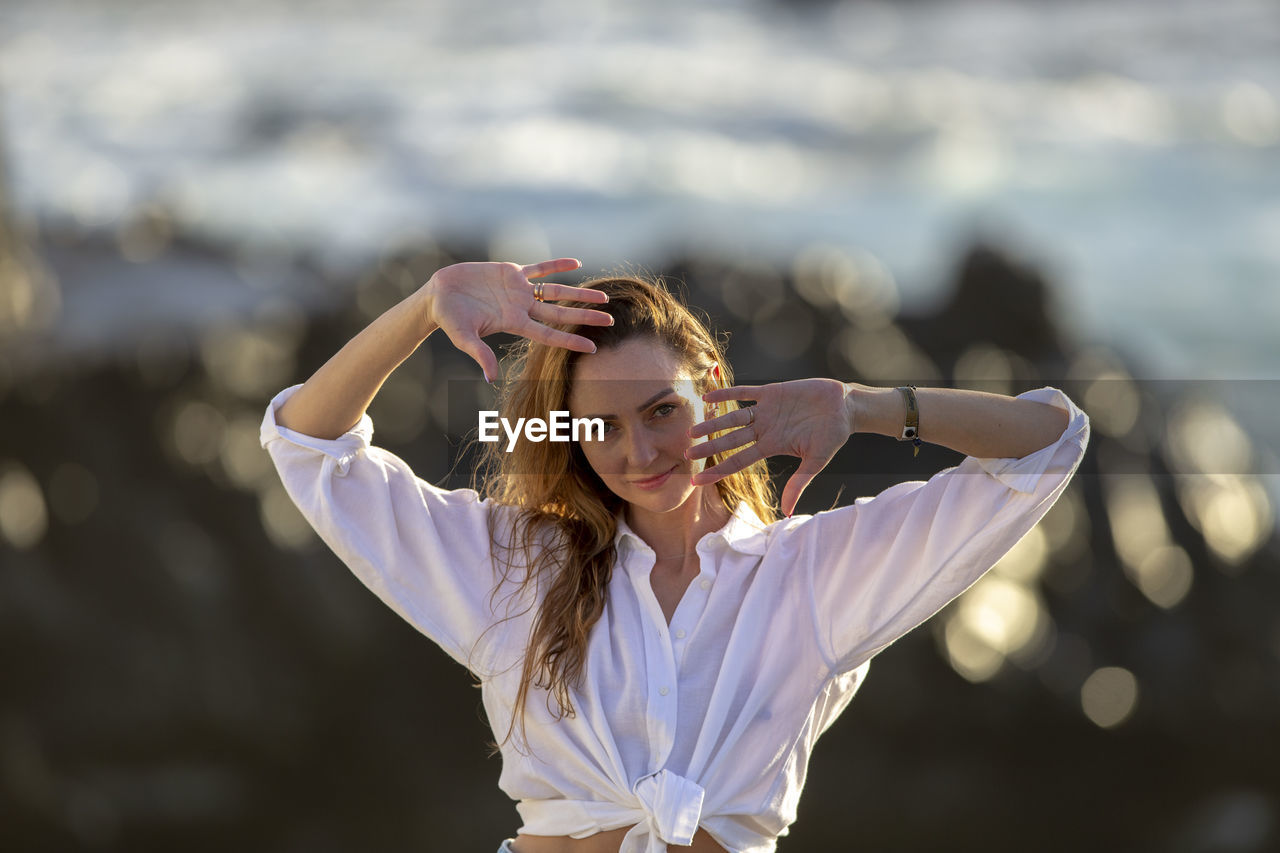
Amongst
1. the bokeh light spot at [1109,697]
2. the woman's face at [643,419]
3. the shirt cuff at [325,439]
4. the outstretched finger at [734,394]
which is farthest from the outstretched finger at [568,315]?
the bokeh light spot at [1109,697]

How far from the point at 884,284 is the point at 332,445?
5.83 meters

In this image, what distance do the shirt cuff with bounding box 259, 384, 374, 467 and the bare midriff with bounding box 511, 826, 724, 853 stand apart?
0.72 m

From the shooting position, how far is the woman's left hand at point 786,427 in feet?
6.15

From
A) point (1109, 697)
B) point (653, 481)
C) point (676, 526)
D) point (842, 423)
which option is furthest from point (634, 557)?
point (1109, 697)

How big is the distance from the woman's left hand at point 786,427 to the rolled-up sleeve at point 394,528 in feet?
1.68

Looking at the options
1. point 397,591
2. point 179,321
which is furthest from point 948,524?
point 179,321

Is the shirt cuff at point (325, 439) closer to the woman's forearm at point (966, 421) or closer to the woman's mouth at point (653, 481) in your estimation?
the woman's mouth at point (653, 481)

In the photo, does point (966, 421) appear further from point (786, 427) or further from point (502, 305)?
point (502, 305)

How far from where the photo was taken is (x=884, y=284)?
756 cm

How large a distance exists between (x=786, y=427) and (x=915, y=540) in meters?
0.31

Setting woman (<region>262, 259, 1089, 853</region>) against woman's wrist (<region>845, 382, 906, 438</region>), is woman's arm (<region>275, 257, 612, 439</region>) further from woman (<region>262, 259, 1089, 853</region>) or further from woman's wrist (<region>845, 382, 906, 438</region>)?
woman's wrist (<region>845, 382, 906, 438</region>)

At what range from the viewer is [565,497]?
7.43ft

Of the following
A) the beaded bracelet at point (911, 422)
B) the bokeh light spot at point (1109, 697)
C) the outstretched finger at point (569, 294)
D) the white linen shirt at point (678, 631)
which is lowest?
the bokeh light spot at point (1109, 697)

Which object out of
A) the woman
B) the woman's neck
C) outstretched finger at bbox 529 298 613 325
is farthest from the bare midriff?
outstretched finger at bbox 529 298 613 325
